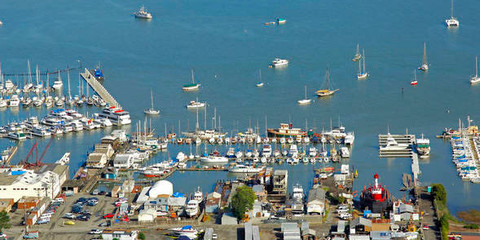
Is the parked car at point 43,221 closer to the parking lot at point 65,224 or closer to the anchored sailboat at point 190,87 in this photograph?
the parking lot at point 65,224

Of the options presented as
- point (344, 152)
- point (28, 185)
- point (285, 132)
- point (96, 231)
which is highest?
point (285, 132)

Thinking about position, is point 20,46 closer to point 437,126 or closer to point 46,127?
point 46,127

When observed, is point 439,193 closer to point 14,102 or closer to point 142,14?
point 14,102

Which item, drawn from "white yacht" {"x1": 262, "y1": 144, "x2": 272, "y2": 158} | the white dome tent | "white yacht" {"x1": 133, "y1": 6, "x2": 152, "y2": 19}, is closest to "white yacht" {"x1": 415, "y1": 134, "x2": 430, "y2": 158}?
"white yacht" {"x1": 262, "y1": 144, "x2": 272, "y2": 158}

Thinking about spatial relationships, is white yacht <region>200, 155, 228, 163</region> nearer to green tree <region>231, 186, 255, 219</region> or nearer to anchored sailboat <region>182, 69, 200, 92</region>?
green tree <region>231, 186, 255, 219</region>

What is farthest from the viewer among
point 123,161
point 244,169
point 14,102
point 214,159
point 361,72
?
point 361,72

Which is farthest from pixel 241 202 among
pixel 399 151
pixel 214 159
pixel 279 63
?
pixel 279 63

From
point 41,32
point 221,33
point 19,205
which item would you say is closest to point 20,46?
Result: point 41,32

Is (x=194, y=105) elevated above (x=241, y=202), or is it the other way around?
(x=194, y=105)
